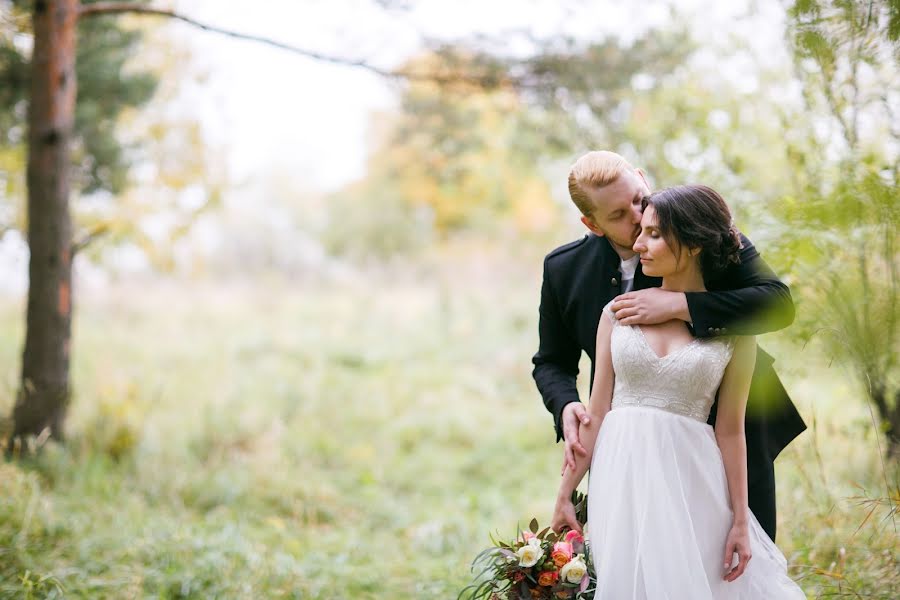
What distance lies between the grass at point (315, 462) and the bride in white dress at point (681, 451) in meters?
0.90

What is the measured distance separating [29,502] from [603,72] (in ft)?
17.4

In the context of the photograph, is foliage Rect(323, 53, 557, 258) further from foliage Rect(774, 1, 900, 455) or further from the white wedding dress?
the white wedding dress

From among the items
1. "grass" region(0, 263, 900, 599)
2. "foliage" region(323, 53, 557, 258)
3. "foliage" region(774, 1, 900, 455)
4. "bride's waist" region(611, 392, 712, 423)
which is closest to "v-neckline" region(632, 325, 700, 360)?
"bride's waist" region(611, 392, 712, 423)

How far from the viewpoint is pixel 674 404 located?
2.30 meters

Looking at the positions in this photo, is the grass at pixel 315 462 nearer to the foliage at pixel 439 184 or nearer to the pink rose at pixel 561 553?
the pink rose at pixel 561 553

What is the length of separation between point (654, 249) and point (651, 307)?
18 cm

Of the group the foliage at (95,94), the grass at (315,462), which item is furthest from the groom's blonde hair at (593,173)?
the foliage at (95,94)

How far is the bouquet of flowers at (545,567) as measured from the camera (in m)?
2.39

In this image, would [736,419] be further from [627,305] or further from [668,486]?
[627,305]

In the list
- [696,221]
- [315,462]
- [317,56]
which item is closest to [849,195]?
[696,221]

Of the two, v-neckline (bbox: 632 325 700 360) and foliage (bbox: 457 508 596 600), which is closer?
v-neckline (bbox: 632 325 700 360)

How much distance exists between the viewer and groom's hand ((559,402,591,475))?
8.13ft

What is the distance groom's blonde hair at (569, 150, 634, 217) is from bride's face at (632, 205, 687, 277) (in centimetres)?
17

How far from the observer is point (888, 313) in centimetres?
289
